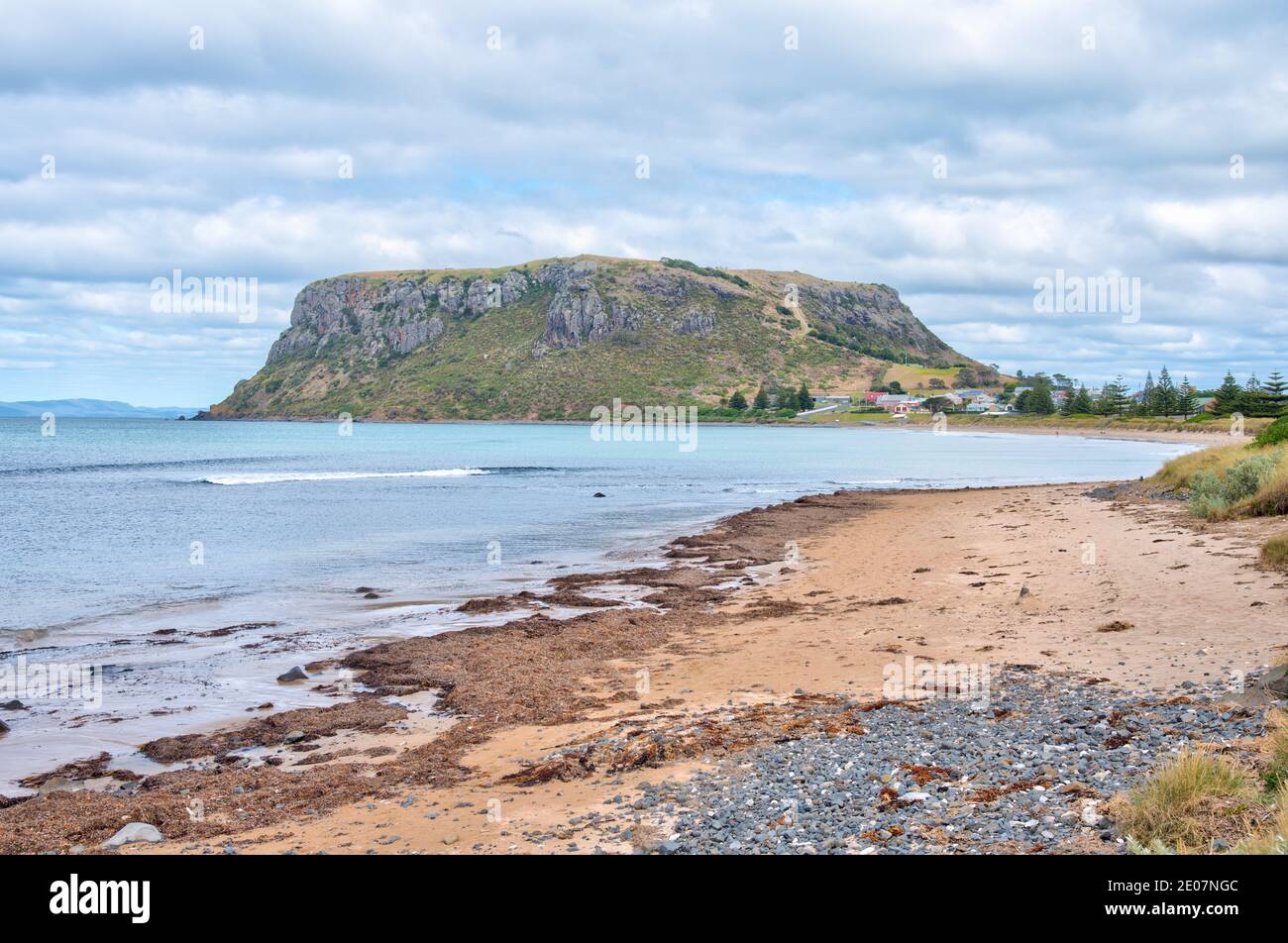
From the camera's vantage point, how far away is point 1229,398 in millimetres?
117875

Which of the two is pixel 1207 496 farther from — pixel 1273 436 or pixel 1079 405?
pixel 1079 405

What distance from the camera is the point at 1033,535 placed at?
2531cm

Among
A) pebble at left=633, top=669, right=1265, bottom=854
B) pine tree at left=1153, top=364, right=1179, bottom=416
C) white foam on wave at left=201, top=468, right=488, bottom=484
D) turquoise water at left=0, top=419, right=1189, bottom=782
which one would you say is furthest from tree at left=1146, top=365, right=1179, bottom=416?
pebble at left=633, top=669, right=1265, bottom=854

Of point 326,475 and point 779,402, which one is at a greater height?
point 779,402

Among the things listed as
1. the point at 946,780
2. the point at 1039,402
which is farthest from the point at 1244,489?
the point at 1039,402

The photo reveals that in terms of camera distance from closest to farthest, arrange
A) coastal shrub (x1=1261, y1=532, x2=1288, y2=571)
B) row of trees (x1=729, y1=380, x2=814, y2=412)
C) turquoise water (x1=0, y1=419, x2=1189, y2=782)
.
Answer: coastal shrub (x1=1261, y1=532, x2=1288, y2=571)
turquoise water (x1=0, y1=419, x2=1189, y2=782)
row of trees (x1=729, y1=380, x2=814, y2=412)

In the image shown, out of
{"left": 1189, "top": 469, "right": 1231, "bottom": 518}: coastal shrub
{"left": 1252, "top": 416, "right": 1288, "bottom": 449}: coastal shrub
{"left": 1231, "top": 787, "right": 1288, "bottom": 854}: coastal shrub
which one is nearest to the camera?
{"left": 1231, "top": 787, "right": 1288, "bottom": 854}: coastal shrub

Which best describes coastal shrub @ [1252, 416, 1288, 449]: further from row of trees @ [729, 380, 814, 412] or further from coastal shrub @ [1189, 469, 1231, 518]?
row of trees @ [729, 380, 814, 412]

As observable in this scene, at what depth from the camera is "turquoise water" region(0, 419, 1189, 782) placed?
625 inches

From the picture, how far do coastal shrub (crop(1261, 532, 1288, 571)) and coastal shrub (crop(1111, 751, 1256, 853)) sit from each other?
36.5ft

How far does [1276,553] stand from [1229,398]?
120 meters

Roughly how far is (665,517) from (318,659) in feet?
78.6

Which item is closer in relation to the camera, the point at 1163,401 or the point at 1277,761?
the point at 1277,761
